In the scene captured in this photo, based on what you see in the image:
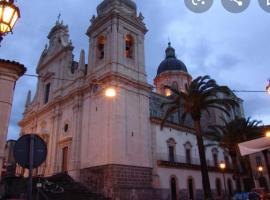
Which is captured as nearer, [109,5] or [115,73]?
[115,73]

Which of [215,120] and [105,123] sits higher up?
[215,120]

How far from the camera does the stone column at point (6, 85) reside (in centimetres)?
723

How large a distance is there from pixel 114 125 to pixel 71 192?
6325 mm

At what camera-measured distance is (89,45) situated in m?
30.2

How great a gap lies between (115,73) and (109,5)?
32.0 ft

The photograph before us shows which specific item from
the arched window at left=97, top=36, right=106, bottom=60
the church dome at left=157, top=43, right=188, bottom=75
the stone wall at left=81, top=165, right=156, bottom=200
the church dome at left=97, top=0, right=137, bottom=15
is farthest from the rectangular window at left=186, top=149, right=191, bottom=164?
the church dome at left=157, top=43, right=188, bottom=75

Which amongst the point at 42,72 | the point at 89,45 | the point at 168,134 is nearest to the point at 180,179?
the point at 168,134

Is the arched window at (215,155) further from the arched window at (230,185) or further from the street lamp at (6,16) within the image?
the street lamp at (6,16)

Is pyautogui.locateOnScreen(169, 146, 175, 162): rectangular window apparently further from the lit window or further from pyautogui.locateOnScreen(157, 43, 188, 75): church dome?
pyautogui.locateOnScreen(157, 43, 188, 75): church dome

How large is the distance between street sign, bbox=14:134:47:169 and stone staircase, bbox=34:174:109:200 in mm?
15728

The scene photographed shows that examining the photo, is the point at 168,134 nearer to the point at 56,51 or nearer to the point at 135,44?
the point at 135,44

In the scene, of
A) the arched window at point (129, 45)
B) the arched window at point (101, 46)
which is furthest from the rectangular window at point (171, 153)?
the arched window at point (101, 46)

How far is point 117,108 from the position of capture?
76.6ft

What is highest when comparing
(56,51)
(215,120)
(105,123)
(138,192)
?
(56,51)
